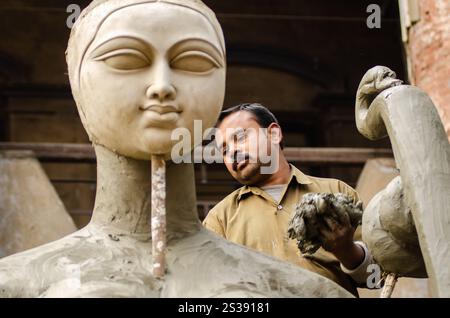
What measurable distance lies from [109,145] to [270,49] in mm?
8734

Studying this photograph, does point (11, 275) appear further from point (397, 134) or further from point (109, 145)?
point (397, 134)

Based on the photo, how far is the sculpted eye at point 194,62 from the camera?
4.56 meters

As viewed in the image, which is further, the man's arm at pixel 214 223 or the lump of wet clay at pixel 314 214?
the man's arm at pixel 214 223

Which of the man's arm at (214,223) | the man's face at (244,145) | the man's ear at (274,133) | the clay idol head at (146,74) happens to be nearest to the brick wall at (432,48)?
the man's ear at (274,133)

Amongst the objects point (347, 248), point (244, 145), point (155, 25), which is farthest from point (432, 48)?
point (155, 25)

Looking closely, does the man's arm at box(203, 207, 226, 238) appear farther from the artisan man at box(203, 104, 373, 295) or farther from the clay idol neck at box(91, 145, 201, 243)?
the clay idol neck at box(91, 145, 201, 243)

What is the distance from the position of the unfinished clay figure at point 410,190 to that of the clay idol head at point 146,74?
47cm

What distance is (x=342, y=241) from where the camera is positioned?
498cm

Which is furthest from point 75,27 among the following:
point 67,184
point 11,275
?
point 67,184

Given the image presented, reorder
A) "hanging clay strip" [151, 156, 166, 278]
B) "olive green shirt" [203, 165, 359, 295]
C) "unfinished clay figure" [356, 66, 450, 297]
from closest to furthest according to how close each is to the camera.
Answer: "unfinished clay figure" [356, 66, 450, 297], "hanging clay strip" [151, 156, 166, 278], "olive green shirt" [203, 165, 359, 295]

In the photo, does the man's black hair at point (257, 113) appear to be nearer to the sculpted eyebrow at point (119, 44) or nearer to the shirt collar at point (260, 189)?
the shirt collar at point (260, 189)

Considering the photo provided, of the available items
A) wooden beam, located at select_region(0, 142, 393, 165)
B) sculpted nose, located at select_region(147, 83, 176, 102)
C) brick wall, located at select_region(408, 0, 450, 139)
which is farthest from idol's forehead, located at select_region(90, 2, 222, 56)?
wooden beam, located at select_region(0, 142, 393, 165)

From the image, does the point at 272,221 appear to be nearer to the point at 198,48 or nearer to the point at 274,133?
the point at 274,133

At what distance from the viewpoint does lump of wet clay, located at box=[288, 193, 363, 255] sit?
185 inches
